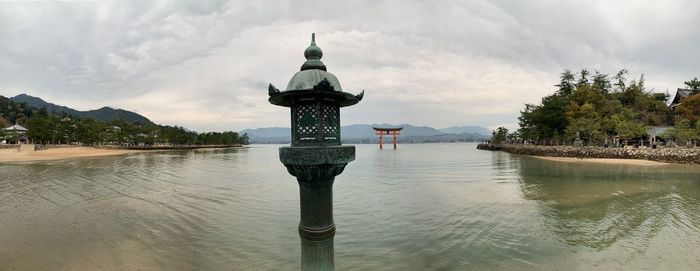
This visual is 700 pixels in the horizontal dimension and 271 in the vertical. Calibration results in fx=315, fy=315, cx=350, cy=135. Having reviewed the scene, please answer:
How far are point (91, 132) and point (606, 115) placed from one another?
99397mm

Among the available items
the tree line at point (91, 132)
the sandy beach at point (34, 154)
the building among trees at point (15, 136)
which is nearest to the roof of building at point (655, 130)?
the sandy beach at point (34, 154)

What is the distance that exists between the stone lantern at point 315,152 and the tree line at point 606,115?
49.0 m

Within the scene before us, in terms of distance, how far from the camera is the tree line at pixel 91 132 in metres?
68.5

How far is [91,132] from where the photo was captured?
71.2 metres

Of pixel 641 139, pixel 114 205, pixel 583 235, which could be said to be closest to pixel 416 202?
pixel 583 235

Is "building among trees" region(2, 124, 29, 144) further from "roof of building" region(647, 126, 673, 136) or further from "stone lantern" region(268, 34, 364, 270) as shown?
"roof of building" region(647, 126, 673, 136)

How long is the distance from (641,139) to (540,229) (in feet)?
166

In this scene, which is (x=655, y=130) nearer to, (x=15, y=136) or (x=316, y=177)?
(x=316, y=177)

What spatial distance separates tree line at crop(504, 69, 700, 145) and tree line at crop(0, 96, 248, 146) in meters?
94.7

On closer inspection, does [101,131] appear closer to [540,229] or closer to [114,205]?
[114,205]

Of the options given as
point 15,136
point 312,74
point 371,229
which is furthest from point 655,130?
point 15,136

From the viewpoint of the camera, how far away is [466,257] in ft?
24.4

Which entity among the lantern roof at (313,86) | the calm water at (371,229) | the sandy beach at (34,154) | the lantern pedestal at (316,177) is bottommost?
the calm water at (371,229)

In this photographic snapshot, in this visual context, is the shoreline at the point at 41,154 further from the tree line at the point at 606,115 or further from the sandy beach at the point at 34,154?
the tree line at the point at 606,115
